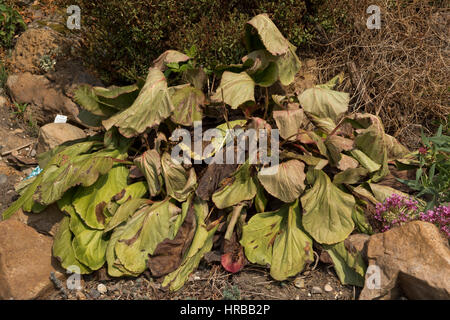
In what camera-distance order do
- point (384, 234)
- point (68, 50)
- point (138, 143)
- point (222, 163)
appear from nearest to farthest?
point (384, 234) < point (222, 163) < point (138, 143) < point (68, 50)

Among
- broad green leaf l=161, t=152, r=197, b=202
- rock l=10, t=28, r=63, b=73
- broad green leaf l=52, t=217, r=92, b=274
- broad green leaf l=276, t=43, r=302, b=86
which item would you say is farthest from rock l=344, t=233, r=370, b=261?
rock l=10, t=28, r=63, b=73

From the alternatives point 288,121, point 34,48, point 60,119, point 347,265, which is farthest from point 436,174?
point 34,48

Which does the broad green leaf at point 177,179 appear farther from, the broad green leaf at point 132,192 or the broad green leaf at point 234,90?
the broad green leaf at point 234,90

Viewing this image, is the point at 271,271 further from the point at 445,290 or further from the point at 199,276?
the point at 445,290

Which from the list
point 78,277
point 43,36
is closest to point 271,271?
point 78,277

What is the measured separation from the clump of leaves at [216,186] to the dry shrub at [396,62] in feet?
2.52

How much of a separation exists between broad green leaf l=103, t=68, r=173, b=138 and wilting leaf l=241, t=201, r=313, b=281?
895 mm

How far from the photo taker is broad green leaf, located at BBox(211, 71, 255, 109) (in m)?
2.69

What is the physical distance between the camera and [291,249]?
8.15 feet

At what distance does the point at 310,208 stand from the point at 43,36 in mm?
3262

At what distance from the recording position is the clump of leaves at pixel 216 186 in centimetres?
253

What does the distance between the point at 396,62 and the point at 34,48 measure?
3.49m

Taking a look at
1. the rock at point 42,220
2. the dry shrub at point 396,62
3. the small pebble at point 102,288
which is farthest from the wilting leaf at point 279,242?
the dry shrub at point 396,62

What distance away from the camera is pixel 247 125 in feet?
Answer: 9.04
